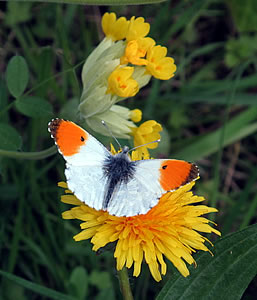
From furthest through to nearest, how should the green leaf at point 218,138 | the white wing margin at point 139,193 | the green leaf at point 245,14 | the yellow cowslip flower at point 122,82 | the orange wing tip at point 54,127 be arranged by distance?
the green leaf at point 245,14 → the green leaf at point 218,138 → the yellow cowslip flower at point 122,82 → the orange wing tip at point 54,127 → the white wing margin at point 139,193

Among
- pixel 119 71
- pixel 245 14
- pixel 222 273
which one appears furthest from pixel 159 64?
pixel 245 14

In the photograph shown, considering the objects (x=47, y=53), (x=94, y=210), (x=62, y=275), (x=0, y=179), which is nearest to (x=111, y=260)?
(x=62, y=275)

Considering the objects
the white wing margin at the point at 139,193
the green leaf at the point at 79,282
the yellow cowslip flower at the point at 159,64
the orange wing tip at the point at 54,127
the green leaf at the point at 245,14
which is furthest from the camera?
the green leaf at the point at 245,14

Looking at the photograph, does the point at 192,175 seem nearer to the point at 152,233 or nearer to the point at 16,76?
the point at 152,233


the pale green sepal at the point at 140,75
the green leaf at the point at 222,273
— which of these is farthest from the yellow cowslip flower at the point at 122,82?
the green leaf at the point at 222,273

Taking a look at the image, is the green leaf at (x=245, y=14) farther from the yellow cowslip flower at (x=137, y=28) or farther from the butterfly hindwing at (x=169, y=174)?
the butterfly hindwing at (x=169, y=174)

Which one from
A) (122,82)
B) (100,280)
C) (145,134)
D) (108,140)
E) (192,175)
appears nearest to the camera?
(192,175)

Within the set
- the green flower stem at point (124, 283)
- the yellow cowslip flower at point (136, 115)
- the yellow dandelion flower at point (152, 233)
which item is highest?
the yellow cowslip flower at point (136, 115)
